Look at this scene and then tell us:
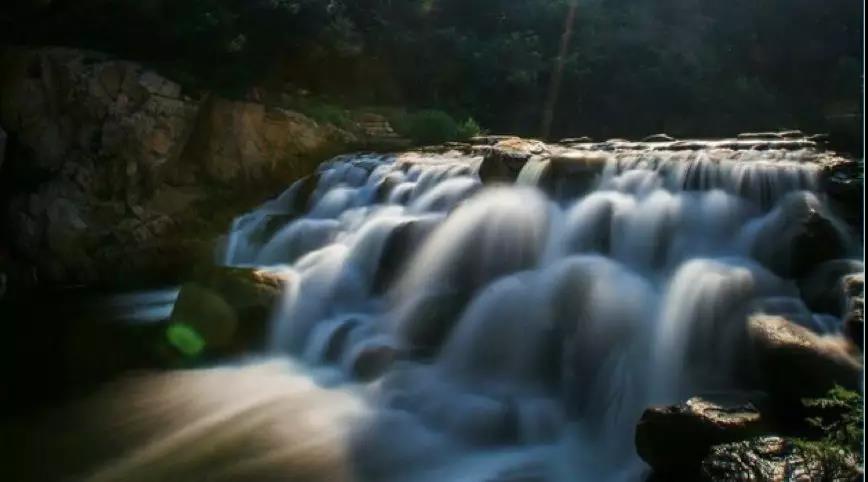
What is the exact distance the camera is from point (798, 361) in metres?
5.05

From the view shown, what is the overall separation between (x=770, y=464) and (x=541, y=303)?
10.7ft

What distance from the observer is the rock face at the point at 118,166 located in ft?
39.1

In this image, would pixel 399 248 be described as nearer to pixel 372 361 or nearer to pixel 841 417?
pixel 372 361

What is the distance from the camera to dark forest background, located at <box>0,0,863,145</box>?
46.5 feet

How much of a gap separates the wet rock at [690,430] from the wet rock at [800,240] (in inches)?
93.1

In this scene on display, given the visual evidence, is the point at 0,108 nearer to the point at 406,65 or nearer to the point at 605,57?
the point at 406,65

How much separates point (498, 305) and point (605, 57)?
1601 cm

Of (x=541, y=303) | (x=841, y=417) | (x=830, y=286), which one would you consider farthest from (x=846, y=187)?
(x=841, y=417)

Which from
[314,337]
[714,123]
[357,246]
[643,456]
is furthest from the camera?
[714,123]

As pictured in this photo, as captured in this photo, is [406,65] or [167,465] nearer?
[167,465]

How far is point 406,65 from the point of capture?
60.0 feet

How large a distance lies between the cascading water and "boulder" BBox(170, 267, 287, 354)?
28 centimetres

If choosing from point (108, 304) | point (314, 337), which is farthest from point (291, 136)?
point (314, 337)

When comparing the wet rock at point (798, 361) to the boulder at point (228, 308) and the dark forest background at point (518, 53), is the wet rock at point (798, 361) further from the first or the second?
the dark forest background at point (518, 53)
